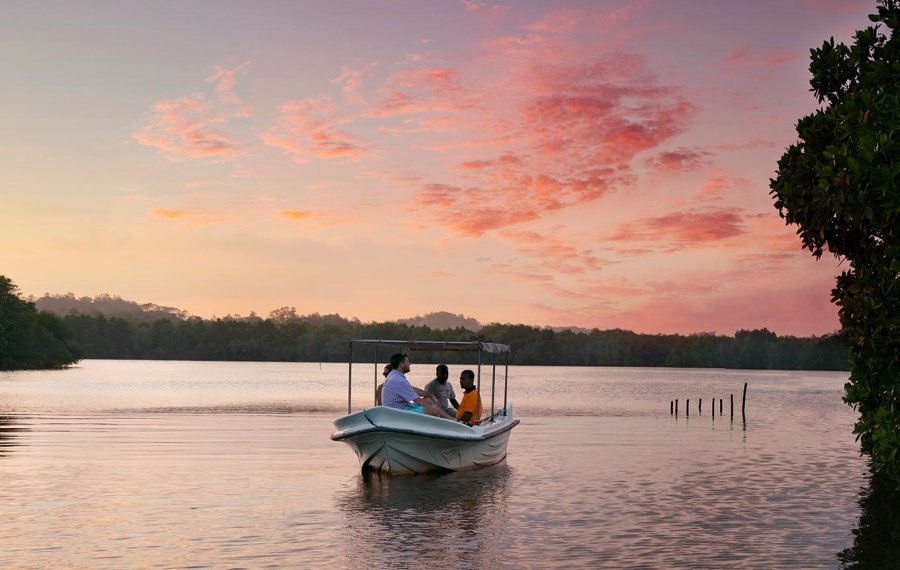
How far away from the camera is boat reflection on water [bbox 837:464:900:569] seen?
15.5 m

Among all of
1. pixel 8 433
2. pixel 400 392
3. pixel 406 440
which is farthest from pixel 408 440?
pixel 8 433

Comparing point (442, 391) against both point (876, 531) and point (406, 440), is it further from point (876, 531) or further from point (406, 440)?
point (876, 531)

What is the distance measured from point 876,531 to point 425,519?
27.7 ft

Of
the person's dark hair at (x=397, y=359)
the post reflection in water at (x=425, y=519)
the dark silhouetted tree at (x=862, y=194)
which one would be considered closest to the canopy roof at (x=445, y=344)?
the person's dark hair at (x=397, y=359)

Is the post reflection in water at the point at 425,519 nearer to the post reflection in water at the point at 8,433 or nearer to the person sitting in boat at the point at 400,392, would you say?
the person sitting in boat at the point at 400,392

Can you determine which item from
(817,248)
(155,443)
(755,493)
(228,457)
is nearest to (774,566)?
(817,248)

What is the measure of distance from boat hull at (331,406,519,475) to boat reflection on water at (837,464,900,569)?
9.43 m

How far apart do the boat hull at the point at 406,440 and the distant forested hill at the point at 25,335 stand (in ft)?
388

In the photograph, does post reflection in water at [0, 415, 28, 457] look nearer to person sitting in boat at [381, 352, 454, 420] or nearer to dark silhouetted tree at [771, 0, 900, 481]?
person sitting in boat at [381, 352, 454, 420]

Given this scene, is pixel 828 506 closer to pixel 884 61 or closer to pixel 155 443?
pixel 884 61

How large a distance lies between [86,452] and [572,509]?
17.4m

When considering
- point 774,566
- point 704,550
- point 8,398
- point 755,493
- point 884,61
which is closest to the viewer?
point 774,566

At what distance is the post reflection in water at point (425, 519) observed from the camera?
14984 millimetres

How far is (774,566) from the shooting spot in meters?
14.8
